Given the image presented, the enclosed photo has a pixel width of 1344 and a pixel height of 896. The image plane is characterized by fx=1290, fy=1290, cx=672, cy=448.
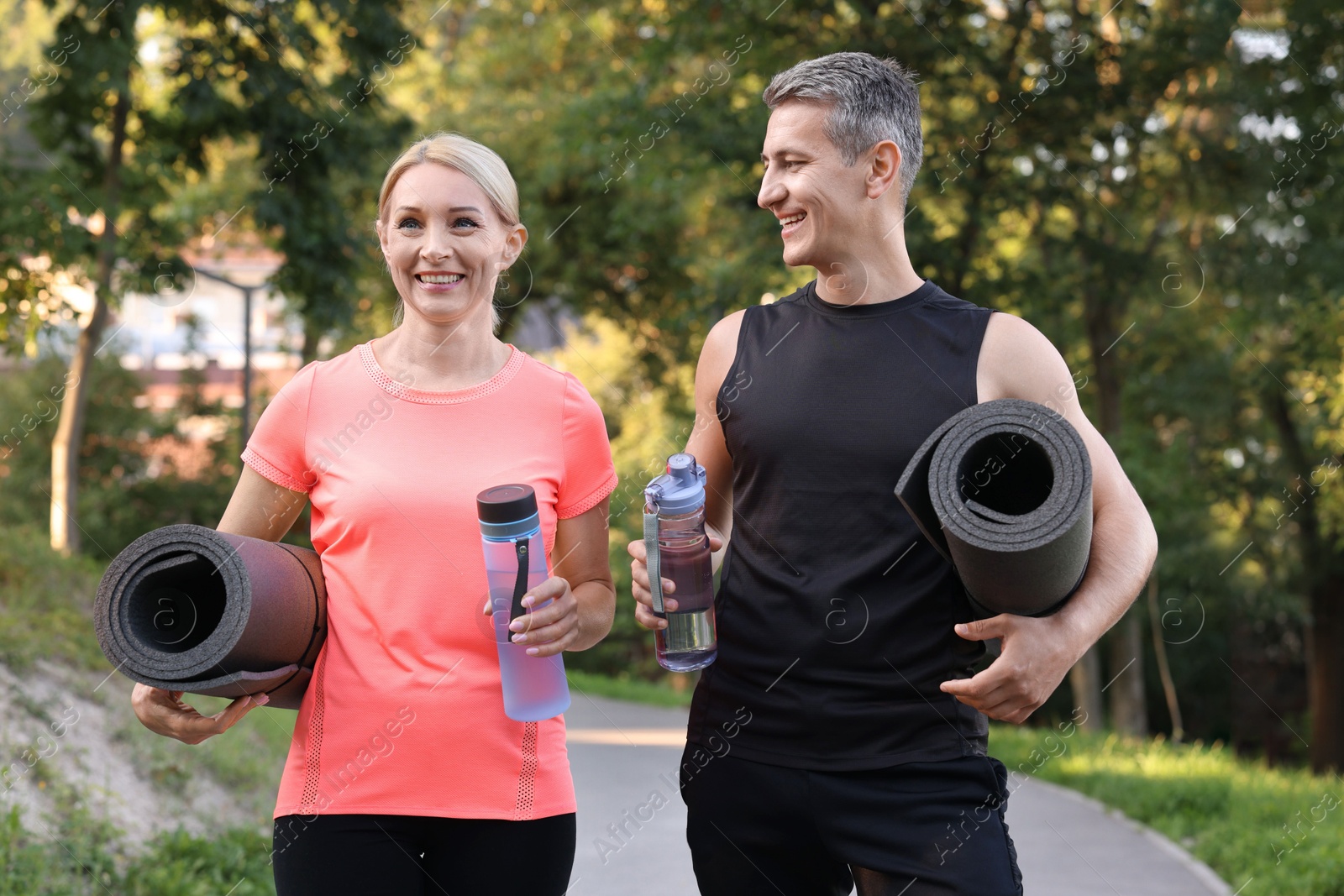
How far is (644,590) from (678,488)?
23 cm

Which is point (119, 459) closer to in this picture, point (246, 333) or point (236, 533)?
point (246, 333)

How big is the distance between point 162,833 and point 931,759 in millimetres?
4415

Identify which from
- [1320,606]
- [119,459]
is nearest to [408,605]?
[1320,606]

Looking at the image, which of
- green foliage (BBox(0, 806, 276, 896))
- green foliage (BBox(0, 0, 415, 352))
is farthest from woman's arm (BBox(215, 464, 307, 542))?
green foliage (BBox(0, 0, 415, 352))

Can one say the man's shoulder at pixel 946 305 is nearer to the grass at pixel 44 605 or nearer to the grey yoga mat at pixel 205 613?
the grey yoga mat at pixel 205 613

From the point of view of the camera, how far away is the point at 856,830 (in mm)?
2539

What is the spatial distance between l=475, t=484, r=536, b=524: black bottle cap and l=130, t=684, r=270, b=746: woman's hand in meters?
0.57

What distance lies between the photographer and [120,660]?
2.23m

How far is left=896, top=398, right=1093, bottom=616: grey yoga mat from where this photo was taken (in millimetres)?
2053

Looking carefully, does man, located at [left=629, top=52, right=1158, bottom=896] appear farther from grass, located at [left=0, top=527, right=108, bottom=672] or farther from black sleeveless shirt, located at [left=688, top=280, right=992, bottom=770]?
grass, located at [left=0, top=527, right=108, bottom=672]

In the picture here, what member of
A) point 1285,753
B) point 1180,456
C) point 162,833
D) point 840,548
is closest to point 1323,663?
point 1180,456

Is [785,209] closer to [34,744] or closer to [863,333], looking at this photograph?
[863,333]

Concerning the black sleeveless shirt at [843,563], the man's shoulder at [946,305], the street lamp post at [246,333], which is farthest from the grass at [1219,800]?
the street lamp post at [246,333]

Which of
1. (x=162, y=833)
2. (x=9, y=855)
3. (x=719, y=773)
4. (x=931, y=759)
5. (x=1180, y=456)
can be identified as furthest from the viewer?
(x=1180, y=456)
